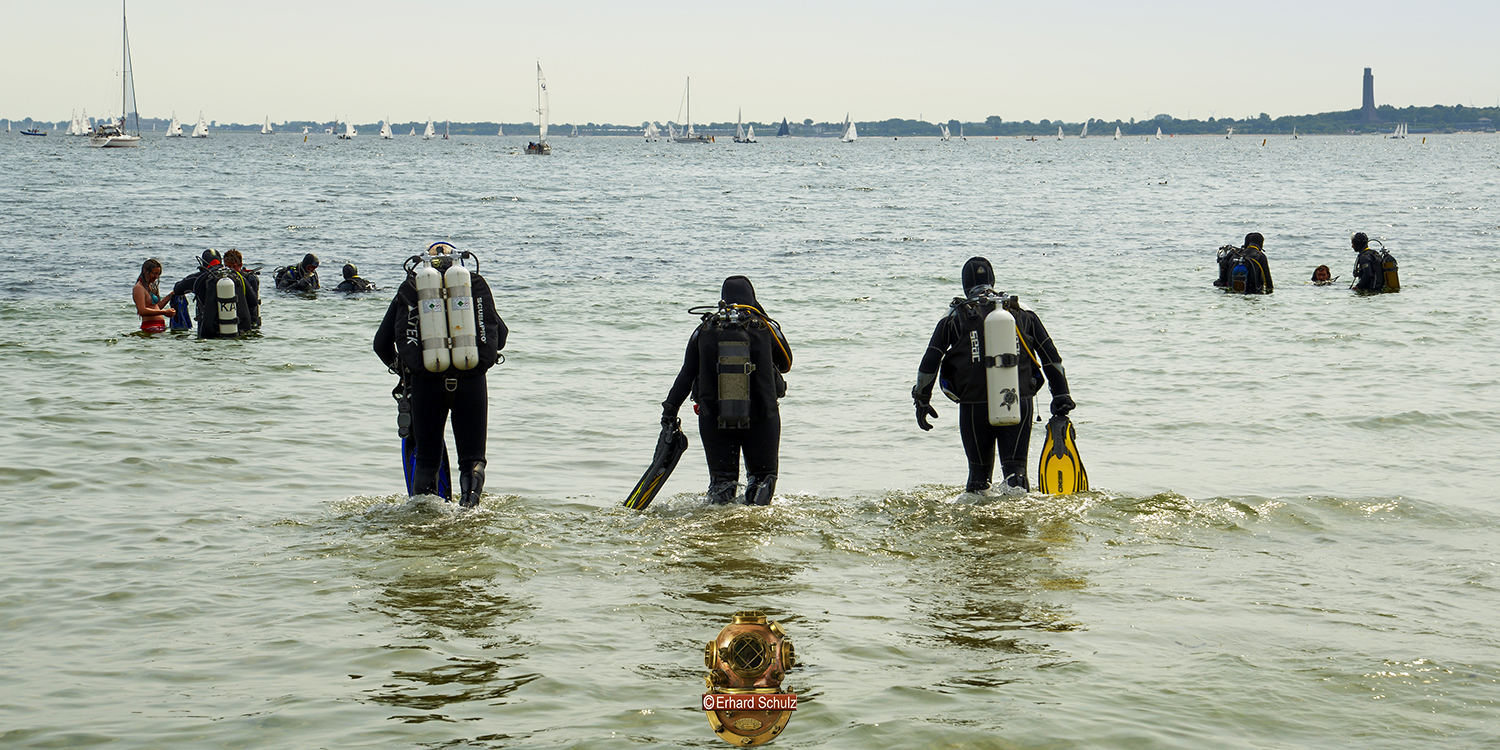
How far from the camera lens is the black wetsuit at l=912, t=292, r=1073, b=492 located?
7.75 metres

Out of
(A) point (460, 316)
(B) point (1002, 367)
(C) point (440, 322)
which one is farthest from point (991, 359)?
(C) point (440, 322)

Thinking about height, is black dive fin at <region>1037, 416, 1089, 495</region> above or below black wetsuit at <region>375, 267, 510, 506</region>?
below

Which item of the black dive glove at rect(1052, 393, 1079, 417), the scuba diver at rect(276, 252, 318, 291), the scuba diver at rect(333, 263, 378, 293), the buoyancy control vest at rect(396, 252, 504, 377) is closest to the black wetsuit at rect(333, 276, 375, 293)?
the scuba diver at rect(333, 263, 378, 293)

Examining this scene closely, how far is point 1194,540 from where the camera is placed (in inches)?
287

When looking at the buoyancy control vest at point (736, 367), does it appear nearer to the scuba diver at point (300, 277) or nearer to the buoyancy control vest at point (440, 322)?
the buoyancy control vest at point (440, 322)

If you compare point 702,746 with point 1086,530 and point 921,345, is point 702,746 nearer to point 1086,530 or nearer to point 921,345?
point 1086,530

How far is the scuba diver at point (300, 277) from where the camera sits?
21758mm

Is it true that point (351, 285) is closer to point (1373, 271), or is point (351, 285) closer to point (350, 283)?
point (350, 283)

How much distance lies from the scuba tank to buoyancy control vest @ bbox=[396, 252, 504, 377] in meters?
1.50

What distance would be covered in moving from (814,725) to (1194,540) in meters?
3.72

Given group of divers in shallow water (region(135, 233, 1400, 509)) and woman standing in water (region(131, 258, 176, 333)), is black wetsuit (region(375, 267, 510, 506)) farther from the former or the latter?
woman standing in water (region(131, 258, 176, 333))

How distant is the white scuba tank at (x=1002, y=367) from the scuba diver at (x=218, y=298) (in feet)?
38.7

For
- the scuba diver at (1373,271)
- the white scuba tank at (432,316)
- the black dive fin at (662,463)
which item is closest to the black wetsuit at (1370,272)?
the scuba diver at (1373,271)

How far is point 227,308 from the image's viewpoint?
15938 millimetres
